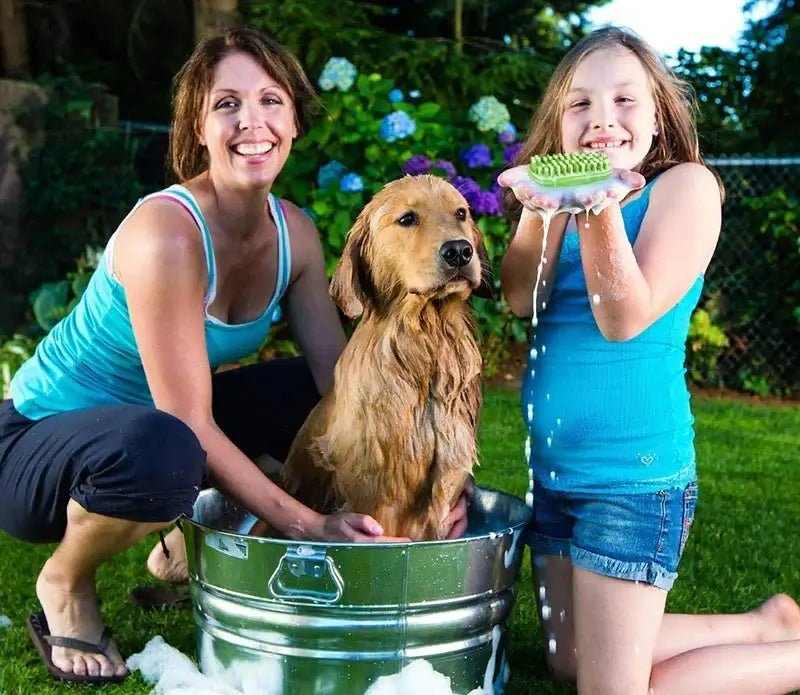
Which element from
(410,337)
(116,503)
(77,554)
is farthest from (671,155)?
(77,554)

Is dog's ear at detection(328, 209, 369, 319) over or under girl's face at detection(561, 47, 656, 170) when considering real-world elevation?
under

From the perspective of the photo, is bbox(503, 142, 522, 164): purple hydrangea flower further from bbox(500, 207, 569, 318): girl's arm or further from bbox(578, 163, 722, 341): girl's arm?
bbox(578, 163, 722, 341): girl's arm

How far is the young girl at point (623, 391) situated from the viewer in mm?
2393

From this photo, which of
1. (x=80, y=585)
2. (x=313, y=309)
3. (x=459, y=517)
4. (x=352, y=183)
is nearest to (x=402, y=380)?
(x=459, y=517)

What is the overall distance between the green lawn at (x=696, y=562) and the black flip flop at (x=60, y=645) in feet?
0.09

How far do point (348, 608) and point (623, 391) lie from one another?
0.86 metres

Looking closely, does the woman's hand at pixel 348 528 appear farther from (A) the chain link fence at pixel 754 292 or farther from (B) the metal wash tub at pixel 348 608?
(A) the chain link fence at pixel 754 292

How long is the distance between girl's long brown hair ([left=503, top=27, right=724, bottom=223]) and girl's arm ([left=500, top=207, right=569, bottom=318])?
27 centimetres

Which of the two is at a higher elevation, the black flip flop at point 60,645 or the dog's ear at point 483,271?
the dog's ear at point 483,271

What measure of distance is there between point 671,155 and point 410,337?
2.79ft

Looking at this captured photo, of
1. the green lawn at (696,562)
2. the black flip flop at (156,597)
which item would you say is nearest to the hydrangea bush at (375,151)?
the green lawn at (696,562)

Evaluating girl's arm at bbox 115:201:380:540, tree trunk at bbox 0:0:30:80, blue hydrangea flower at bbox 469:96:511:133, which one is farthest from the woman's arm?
tree trunk at bbox 0:0:30:80

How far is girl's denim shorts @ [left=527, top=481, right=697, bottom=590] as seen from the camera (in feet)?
7.89

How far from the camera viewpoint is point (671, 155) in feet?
8.79
